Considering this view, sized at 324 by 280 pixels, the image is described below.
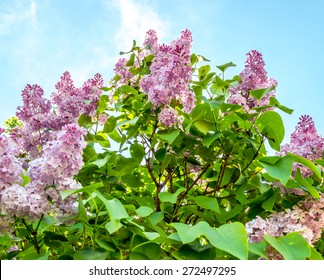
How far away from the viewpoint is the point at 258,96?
1861mm

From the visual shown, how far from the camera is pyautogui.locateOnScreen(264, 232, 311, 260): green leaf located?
1389 mm

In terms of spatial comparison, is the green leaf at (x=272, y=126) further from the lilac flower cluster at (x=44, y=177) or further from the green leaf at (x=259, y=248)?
the lilac flower cluster at (x=44, y=177)

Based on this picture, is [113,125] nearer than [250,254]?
No

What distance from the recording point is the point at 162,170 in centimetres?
230

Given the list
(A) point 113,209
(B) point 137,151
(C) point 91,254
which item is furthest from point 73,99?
(A) point 113,209

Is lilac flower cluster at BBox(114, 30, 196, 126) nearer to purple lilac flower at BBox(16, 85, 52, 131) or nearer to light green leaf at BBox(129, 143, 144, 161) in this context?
light green leaf at BBox(129, 143, 144, 161)

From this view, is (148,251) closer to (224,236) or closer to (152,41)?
(224,236)

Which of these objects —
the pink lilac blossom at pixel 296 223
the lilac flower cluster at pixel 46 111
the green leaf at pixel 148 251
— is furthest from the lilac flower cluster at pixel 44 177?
the lilac flower cluster at pixel 46 111

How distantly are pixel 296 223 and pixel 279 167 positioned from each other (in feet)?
0.80

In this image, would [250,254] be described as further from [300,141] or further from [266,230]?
[300,141]
